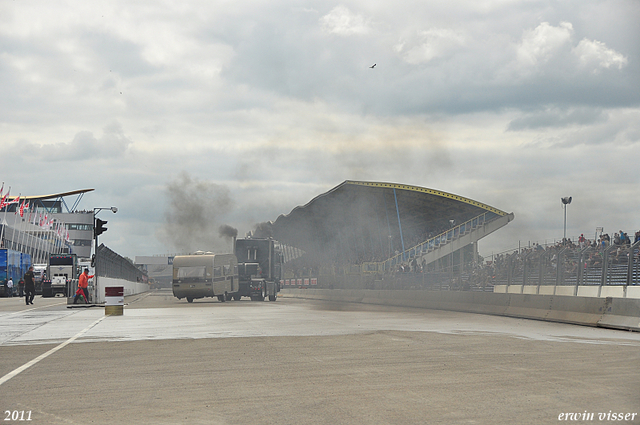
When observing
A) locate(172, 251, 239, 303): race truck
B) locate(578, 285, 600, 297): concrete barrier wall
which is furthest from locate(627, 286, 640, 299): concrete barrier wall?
locate(172, 251, 239, 303): race truck

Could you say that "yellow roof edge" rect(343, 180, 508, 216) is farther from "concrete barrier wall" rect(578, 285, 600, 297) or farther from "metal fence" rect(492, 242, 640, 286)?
"concrete barrier wall" rect(578, 285, 600, 297)

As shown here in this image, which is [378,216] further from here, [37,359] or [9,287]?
[37,359]

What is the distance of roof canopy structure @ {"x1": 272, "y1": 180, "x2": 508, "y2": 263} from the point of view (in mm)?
74175

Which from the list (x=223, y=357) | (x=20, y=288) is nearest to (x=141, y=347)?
(x=223, y=357)

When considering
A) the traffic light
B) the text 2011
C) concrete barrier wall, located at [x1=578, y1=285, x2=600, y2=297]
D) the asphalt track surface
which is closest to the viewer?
the text 2011

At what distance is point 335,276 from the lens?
169 ft

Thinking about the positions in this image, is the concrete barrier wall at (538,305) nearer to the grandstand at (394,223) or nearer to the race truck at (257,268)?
the race truck at (257,268)

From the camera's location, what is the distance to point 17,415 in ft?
21.7

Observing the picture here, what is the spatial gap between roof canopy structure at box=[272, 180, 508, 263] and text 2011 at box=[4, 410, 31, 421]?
62515 mm

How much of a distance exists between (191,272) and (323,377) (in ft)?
112

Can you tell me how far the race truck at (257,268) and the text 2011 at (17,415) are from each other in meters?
37.8

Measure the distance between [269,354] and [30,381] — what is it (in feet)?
12.2

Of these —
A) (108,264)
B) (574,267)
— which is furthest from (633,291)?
(108,264)

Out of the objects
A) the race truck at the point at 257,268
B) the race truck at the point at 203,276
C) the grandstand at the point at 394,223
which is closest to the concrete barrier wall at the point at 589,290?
the race truck at the point at 203,276
